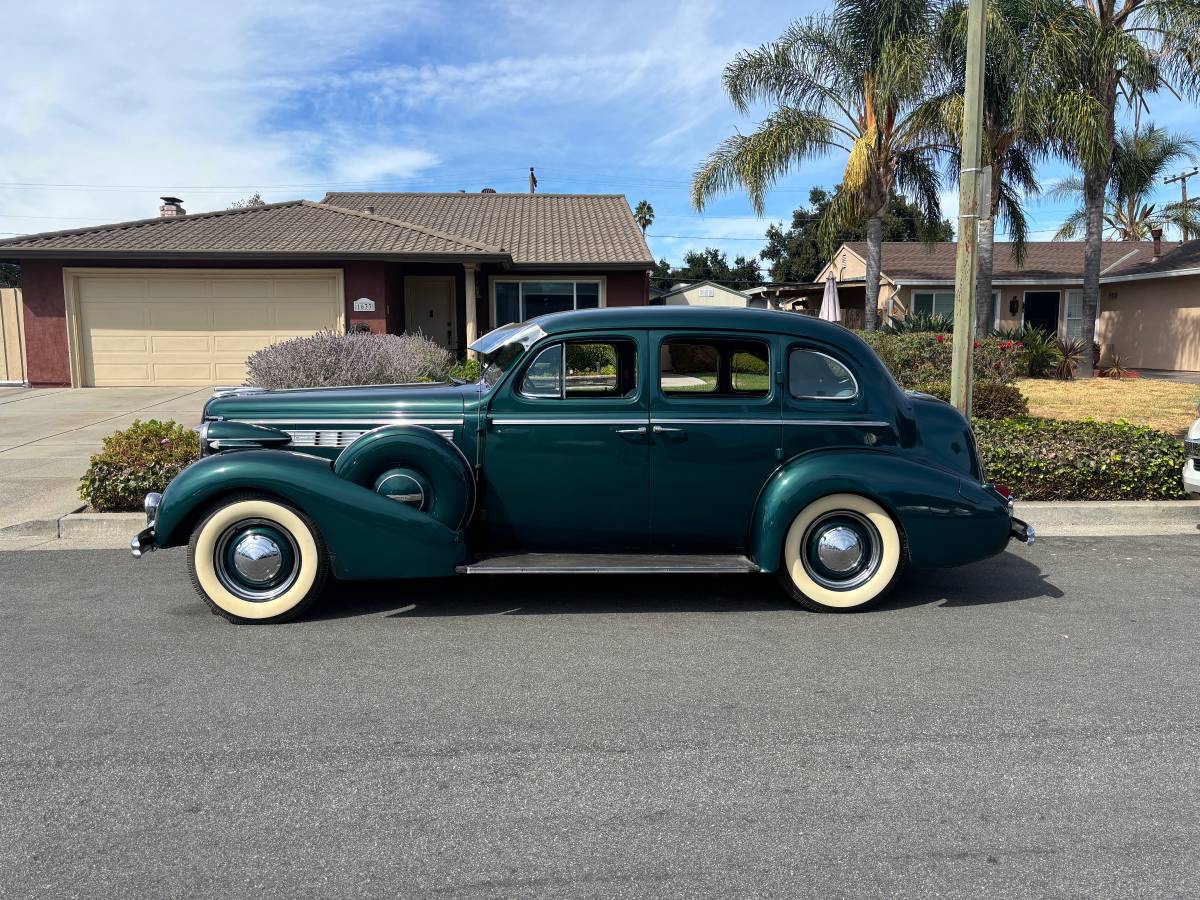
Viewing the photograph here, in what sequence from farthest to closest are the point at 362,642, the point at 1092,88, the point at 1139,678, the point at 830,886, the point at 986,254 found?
the point at 986,254 → the point at 1092,88 → the point at 362,642 → the point at 1139,678 → the point at 830,886

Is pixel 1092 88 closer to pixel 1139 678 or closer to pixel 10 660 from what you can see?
pixel 1139 678

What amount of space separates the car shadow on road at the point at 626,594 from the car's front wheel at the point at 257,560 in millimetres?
271

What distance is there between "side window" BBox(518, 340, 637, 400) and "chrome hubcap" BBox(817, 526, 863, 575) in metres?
1.40

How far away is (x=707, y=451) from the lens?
511 cm

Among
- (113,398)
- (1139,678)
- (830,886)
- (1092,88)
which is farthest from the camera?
(1092,88)

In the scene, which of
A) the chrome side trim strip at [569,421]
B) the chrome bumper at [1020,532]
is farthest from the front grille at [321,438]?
the chrome bumper at [1020,532]

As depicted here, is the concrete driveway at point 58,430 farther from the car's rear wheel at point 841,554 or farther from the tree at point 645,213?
the tree at point 645,213

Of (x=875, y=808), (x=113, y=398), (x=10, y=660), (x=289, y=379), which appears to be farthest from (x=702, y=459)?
(x=113, y=398)

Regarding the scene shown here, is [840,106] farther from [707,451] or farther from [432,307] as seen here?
[707,451]

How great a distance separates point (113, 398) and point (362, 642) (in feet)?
42.1

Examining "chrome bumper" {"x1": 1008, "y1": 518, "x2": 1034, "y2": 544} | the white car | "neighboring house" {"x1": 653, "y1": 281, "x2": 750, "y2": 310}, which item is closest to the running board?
"chrome bumper" {"x1": 1008, "y1": 518, "x2": 1034, "y2": 544}

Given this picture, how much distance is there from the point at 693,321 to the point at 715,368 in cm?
31

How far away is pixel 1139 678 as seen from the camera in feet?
13.5

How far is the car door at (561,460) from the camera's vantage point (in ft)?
16.7
